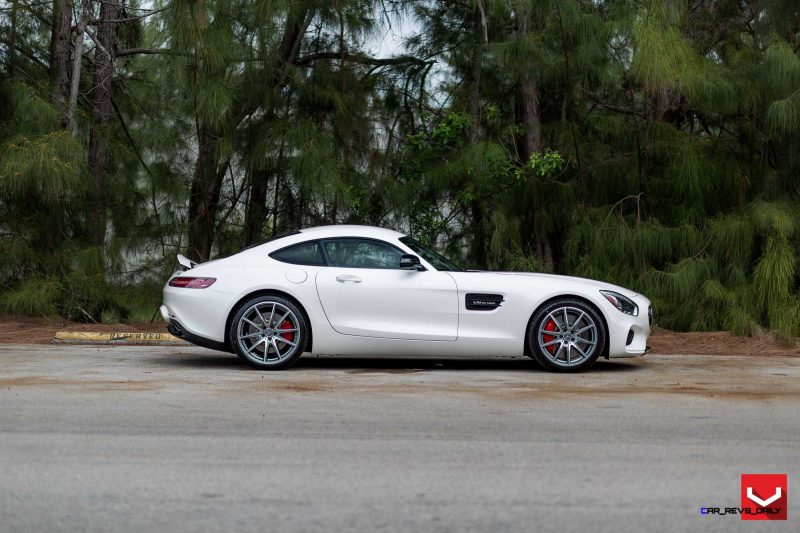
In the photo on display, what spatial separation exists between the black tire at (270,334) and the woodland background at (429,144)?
4.93 m

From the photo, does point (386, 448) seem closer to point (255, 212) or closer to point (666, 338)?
point (666, 338)

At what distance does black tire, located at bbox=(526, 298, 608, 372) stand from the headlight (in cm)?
20

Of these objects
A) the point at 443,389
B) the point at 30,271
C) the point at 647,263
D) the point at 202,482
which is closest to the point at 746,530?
the point at 202,482

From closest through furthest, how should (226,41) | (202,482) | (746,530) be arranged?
(746,530), (202,482), (226,41)

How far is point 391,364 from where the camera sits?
11164 mm

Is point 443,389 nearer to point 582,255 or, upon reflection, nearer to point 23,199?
point 582,255

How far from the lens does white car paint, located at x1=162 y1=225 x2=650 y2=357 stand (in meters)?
10.4

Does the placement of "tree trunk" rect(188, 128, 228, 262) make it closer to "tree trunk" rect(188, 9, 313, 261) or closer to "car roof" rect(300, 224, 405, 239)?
"tree trunk" rect(188, 9, 313, 261)

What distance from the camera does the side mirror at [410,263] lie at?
1042cm

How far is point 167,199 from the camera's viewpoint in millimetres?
17062

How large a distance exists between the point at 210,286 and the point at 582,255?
7.20 m

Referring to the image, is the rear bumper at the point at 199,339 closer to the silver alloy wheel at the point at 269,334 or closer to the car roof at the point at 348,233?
the silver alloy wheel at the point at 269,334

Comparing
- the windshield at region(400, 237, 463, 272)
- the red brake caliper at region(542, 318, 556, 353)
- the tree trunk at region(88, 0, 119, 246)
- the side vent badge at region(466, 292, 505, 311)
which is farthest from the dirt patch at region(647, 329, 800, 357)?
the tree trunk at region(88, 0, 119, 246)

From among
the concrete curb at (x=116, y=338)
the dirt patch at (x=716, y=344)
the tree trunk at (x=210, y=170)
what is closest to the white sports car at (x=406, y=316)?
the dirt patch at (x=716, y=344)
